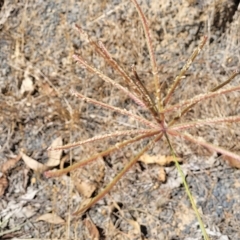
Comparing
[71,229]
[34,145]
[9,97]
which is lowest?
[71,229]

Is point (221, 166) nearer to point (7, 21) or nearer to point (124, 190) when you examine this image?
point (124, 190)

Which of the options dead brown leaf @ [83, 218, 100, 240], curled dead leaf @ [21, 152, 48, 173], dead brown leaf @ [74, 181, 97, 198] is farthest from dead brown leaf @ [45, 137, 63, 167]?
dead brown leaf @ [83, 218, 100, 240]

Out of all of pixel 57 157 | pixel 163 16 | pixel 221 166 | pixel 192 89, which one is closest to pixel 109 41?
pixel 163 16

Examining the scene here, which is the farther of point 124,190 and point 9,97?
point 9,97

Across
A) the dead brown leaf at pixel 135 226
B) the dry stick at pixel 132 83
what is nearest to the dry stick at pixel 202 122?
the dry stick at pixel 132 83

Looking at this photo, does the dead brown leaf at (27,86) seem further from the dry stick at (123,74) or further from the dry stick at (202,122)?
the dry stick at (202,122)

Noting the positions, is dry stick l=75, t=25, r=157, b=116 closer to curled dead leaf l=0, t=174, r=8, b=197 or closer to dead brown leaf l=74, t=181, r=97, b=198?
dead brown leaf l=74, t=181, r=97, b=198

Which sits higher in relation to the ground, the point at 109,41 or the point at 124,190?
the point at 109,41
